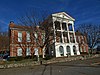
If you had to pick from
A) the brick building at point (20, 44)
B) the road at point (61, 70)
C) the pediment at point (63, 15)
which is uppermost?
the pediment at point (63, 15)

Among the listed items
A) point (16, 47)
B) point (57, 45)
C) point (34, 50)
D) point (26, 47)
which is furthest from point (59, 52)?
point (16, 47)

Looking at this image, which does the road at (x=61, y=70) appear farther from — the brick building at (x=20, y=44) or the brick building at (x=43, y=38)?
the brick building at (x=20, y=44)

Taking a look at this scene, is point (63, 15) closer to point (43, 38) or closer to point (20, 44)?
point (43, 38)

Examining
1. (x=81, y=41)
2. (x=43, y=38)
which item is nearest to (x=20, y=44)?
(x=43, y=38)

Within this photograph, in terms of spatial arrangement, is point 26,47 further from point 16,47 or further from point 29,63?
point 29,63

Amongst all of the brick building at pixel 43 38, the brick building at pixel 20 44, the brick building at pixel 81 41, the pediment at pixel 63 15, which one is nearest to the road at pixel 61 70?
the brick building at pixel 43 38

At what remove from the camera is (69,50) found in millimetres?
36031

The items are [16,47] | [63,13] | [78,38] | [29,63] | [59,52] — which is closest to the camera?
[29,63]

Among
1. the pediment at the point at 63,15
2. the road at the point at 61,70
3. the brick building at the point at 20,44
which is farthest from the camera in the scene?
the pediment at the point at 63,15

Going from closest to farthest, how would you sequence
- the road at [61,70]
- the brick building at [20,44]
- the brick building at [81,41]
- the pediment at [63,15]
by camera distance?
the road at [61,70] → the brick building at [20,44] → the pediment at [63,15] → the brick building at [81,41]

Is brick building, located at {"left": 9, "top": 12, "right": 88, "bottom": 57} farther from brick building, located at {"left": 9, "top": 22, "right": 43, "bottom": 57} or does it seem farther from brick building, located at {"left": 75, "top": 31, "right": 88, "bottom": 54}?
brick building, located at {"left": 75, "top": 31, "right": 88, "bottom": 54}

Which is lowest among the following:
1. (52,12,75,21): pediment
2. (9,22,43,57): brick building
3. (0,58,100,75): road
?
(0,58,100,75): road

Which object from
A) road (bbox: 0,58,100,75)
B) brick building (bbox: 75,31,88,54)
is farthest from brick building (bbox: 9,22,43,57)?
brick building (bbox: 75,31,88,54)

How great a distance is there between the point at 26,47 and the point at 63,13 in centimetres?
1500
